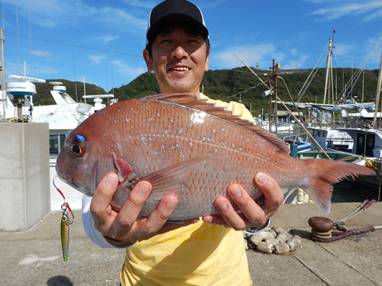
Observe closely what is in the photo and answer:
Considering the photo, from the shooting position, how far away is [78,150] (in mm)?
1549

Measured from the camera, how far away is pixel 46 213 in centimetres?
652

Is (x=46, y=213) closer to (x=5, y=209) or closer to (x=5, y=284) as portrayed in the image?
(x=5, y=209)

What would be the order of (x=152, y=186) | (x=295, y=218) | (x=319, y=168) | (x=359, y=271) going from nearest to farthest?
1. (x=152, y=186)
2. (x=319, y=168)
3. (x=359, y=271)
4. (x=295, y=218)

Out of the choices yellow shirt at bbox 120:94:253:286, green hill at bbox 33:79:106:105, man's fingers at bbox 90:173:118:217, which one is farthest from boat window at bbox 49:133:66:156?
man's fingers at bbox 90:173:118:217

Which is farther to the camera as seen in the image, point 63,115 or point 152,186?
point 63,115

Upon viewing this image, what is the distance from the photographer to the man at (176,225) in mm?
1466

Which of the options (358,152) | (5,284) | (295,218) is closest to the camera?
(5,284)

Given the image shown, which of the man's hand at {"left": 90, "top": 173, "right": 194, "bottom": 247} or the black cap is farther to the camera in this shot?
the black cap

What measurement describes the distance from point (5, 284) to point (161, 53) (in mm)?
3499

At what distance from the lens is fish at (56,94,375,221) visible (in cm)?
144

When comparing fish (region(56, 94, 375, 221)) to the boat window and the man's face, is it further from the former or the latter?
the boat window

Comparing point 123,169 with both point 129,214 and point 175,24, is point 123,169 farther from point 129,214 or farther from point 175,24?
point 175,24

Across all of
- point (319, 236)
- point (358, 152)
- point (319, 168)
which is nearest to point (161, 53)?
point (319, 168)

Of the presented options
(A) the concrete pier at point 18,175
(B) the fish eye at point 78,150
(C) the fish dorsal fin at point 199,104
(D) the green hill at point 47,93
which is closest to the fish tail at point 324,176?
(C) the fish dorsal fin at point 199,104
